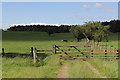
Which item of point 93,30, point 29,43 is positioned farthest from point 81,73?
point 29,43

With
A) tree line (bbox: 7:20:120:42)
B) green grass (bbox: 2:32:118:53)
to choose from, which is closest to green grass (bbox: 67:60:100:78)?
green grass (bbox: 2:32:118:53)

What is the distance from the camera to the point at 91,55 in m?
18.5

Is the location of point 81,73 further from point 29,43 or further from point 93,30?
point 29,43

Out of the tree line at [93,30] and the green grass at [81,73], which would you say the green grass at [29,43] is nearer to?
the tree line at [93,30]

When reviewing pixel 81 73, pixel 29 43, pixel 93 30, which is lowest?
pixel 81 73

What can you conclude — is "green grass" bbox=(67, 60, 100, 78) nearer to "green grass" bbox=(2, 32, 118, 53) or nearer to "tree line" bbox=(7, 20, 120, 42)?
"green grass" bbox=(2, 32, 118, 53)

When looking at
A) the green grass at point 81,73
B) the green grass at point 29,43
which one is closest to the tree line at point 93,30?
the green grass at point 29,43

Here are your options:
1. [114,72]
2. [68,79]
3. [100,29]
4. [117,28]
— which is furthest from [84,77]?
[117,28]

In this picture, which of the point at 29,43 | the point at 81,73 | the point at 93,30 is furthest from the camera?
the point at 29,43

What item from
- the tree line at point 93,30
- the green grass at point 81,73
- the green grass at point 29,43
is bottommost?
the green grass at point 81,73

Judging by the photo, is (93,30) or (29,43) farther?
(29,43)

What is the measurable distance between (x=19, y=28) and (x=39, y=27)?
530 inches

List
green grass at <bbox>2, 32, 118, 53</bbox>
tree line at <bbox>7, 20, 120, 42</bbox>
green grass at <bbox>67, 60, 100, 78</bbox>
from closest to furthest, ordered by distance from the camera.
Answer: green grass at <bbox>67, 60, 100, 78</bbox>
tree line at <bbox>7, 20, 120, 42</bbox>
green grass at <bbox>2, 32, 118, 53</bbox>

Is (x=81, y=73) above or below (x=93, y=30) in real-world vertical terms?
below
